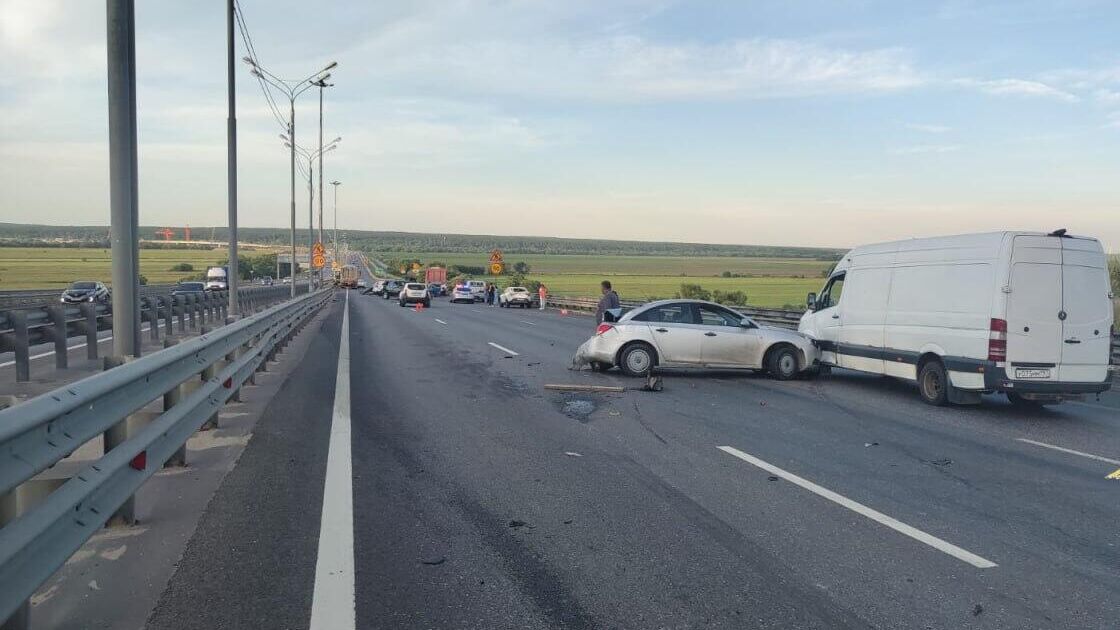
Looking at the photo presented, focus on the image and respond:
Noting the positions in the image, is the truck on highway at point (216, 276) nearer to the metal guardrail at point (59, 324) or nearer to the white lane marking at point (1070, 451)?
the metal guardrail at point (59, 324)

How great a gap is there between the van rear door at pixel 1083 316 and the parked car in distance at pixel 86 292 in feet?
109

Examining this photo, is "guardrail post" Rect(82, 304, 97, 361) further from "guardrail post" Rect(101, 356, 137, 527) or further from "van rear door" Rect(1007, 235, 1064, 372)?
"van rear door" Rect(1007, 235, 1064, 372)

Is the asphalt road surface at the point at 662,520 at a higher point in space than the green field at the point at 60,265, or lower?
lower

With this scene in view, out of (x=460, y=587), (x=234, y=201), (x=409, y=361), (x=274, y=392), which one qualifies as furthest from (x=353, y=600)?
(x=234, y=201)

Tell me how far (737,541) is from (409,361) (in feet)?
41.3

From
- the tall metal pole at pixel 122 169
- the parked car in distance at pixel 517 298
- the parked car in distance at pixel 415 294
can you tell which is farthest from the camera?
the parked car in distance at pixel 517 298

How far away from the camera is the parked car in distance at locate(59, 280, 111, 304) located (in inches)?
1385

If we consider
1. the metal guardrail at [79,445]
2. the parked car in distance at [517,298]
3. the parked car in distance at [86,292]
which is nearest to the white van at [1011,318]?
the metal guardrail at [79,445]

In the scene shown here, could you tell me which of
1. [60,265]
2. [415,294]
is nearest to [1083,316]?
[415,294]

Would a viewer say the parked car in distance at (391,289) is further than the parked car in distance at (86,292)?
Yes

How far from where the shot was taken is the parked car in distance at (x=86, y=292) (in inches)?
1385

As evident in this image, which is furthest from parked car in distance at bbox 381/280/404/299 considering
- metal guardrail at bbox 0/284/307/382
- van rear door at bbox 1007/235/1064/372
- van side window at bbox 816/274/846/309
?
van rear door at bbox 1007/235/1064/372

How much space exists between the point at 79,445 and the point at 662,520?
372 cm

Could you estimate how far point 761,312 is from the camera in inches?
1262
